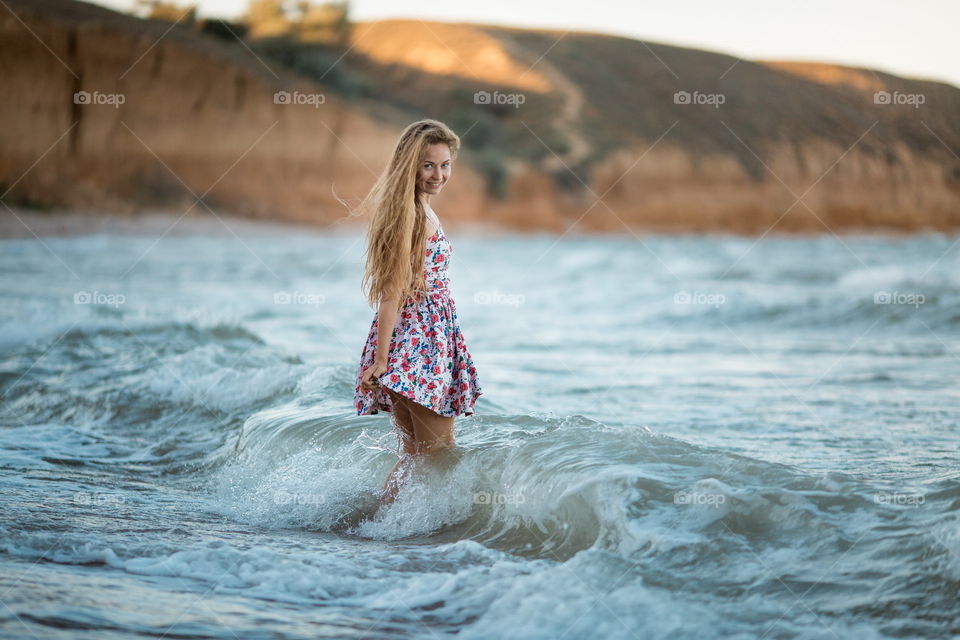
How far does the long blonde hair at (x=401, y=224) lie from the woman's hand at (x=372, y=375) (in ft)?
0.91

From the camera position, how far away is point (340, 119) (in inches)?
1601

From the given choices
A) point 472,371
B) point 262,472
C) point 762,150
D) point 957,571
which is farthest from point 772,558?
point 762,150

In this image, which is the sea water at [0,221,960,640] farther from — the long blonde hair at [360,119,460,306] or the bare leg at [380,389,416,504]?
the long blonde hair at [360,119,460,306]

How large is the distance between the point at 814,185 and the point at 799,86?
26.5ft

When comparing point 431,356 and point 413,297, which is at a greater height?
point 413,297

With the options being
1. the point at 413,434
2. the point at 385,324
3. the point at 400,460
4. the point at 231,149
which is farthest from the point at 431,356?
the point at 231,149

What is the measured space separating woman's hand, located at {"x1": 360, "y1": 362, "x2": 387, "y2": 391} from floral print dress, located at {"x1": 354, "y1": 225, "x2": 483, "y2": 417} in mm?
23

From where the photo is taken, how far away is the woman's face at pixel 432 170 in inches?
158

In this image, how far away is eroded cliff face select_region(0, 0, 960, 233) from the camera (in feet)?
107

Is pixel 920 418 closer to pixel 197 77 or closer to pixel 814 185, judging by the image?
pixel 197 77

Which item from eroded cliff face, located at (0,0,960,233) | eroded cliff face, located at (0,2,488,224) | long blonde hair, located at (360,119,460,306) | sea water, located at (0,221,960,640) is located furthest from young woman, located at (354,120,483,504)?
eroded cliff face, located at (0,2,488,224)

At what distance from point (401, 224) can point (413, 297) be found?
0.30 m

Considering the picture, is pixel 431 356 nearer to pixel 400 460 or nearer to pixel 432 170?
pixel 400 460

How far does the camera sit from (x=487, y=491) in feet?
14.3
